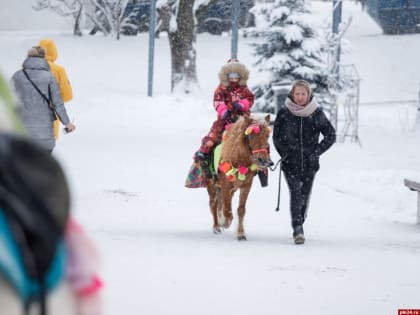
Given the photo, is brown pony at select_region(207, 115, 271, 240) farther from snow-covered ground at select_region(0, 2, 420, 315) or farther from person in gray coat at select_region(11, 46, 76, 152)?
person in gray coat at select_region(11, 46, 76, 152)

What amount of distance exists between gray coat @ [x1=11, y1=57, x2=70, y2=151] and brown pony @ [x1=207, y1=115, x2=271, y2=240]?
1.78m

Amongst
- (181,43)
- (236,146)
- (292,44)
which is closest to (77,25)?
(181,43)

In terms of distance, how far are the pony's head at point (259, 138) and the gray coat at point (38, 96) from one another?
2024mm

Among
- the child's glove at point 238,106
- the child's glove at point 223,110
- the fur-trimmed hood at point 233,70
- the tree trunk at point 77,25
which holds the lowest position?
the tree trunk at point 77,25

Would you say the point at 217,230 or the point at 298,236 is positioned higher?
the point at 298,236

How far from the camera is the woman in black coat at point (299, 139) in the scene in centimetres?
939

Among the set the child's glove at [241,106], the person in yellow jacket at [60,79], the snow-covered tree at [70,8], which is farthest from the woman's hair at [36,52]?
the snow-covered tree at [70,8]

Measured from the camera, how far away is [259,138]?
9.20 metres

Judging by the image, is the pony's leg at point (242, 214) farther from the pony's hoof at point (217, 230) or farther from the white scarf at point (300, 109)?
the white scarf at point (300, 109)

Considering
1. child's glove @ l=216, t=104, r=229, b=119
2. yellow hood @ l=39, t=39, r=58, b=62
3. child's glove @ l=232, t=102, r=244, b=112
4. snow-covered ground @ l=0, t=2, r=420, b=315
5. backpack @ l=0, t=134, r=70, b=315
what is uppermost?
backpack @ l=0, t=134, r=70, b=315

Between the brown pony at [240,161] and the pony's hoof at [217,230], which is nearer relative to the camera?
the brown pony at [240,161]

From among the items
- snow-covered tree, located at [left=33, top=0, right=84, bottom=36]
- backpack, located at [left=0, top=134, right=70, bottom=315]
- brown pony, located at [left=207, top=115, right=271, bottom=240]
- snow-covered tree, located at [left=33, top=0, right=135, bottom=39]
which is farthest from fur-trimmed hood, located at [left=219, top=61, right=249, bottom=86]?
snow-covered tree, located at [left=33, top=0, right=84, bottom=36]

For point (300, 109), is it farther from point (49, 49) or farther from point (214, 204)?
point (49, 49)

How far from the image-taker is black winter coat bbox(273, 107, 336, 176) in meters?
9.44
